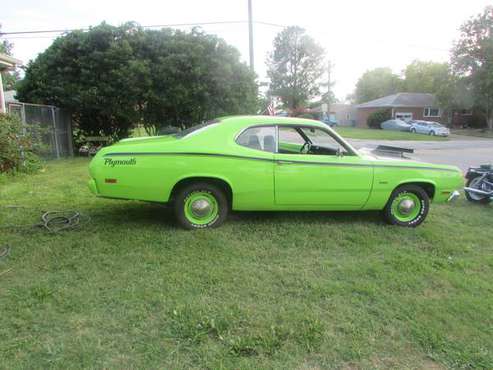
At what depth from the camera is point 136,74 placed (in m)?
12.8

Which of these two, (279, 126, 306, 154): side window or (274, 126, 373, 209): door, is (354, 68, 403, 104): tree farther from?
(274, 126, 373, 209): door

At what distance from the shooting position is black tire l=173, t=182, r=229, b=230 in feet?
16.0

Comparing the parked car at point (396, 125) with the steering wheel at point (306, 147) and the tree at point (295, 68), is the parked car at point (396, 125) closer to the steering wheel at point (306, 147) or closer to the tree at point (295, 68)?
the tree at point (295, 68)

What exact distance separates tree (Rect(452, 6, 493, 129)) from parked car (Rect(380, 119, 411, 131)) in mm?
6585

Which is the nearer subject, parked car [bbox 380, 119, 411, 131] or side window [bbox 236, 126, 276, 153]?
side window [bbox 236, 126, 276, 153]

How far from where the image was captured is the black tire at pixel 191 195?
4891 mm

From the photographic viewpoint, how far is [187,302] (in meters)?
3.28

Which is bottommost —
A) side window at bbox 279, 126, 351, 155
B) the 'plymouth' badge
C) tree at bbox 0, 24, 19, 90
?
the 'plymouth' badge

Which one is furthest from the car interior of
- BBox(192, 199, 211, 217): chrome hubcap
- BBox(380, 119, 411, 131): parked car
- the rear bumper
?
BBox(380, 119, 411, 131): parked car

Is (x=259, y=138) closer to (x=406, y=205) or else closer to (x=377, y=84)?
(x=406, y=205)

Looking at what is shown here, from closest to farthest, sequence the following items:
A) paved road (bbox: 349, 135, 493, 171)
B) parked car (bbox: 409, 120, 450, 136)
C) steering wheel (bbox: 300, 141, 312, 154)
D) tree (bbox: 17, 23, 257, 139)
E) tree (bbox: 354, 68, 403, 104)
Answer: steering wheel (bbox: 300, 141, 312, 154) → tree (bbox: 17, 23, 257, 139) → paved road (bbox: 349, 135, 493, 171) → parked car (bbox: 409, 120, 450, 136) → tree (bbox: 354, 68, 403, 104)

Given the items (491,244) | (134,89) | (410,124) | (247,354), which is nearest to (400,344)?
(247,354)

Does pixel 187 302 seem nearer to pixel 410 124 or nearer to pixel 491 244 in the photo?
pixel 491 244

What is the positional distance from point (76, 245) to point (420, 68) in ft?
214
